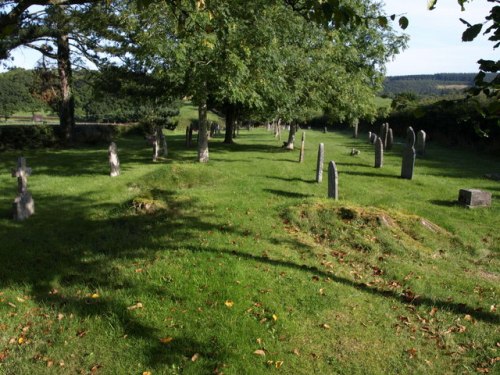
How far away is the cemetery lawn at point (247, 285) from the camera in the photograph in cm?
501

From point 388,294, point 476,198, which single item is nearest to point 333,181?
point 476,198

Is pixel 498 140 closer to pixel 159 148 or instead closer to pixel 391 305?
pixel 159 148

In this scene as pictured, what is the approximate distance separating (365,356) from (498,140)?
25.5 m

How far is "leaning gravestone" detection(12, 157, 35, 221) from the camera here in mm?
10461

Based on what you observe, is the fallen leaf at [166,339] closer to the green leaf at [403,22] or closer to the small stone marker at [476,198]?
the green leaf at [403,22]

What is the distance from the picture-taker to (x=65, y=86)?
27938 mm

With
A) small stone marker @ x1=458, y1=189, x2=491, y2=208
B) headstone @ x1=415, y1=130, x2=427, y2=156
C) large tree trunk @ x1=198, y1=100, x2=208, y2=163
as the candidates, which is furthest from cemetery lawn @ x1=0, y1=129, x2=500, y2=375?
headstone @ x1=415, y1=130, x2=427, y2=156

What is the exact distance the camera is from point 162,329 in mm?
5414

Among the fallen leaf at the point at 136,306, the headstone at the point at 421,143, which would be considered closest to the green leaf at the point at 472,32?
the fallen leaf at the point at 136,306

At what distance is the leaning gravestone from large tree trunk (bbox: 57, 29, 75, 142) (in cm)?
1637

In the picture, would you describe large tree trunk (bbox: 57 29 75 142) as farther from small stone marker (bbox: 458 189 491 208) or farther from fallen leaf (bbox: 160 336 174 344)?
fallen leaf (bbox: 160 336 174 344)

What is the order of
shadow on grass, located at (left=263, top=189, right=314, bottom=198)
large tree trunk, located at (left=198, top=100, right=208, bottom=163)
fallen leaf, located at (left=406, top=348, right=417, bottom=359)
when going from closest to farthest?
fallen leaf, located at (left=406, top=348, right=417, bottom=359)
shadow on grass, located at (left=263, top=189, right=314, bottom=198)
large tree trunk, located at (left=198, top=100, right=208, bottom=163)

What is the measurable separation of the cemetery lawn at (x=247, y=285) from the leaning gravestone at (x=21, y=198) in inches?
13.5

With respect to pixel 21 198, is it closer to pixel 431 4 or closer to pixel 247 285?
pixel 247 285
